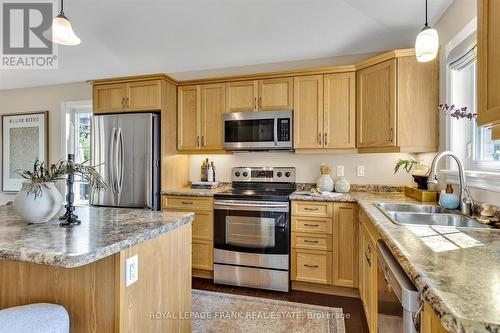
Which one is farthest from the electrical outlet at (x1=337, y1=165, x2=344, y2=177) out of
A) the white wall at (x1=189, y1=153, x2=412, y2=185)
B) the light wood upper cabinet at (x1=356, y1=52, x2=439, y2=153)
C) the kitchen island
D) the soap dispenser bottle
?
the kitchen island

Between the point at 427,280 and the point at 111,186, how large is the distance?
3082mm

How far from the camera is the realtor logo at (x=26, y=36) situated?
2.86 metres

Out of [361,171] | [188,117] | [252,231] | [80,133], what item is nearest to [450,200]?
[361,171]

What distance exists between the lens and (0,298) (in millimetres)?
1235

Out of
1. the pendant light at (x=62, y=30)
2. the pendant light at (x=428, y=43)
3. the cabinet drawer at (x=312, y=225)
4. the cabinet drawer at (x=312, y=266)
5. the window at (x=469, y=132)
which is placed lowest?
the cabinet drawer at (x=312, y=266)

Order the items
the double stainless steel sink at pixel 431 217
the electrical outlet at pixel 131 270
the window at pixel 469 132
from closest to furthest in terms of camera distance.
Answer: the electrical outlet at pixel 131 270 < the double stainless steel sink at pixel 431 217 < the window at pixel 469 132

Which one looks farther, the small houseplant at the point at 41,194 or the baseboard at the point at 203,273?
the baseboard at the point at 203,273

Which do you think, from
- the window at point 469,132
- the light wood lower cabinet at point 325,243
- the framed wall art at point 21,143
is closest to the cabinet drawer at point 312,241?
the light wood lower cabinet at point 325,243

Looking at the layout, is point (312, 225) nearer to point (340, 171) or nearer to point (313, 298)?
point (313, 298)

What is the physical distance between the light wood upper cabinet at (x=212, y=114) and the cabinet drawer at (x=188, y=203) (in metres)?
0.65

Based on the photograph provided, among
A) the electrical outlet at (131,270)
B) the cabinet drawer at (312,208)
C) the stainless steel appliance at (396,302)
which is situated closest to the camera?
the stainless steel appliance at (396,302)

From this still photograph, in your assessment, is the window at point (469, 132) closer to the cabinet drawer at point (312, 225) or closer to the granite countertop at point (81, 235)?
the cabinet drawer at point (312, 225)

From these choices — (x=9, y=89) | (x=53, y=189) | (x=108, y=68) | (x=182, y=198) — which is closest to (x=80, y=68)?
(x=108, y=68)

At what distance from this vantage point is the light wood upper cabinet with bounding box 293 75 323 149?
282cm
